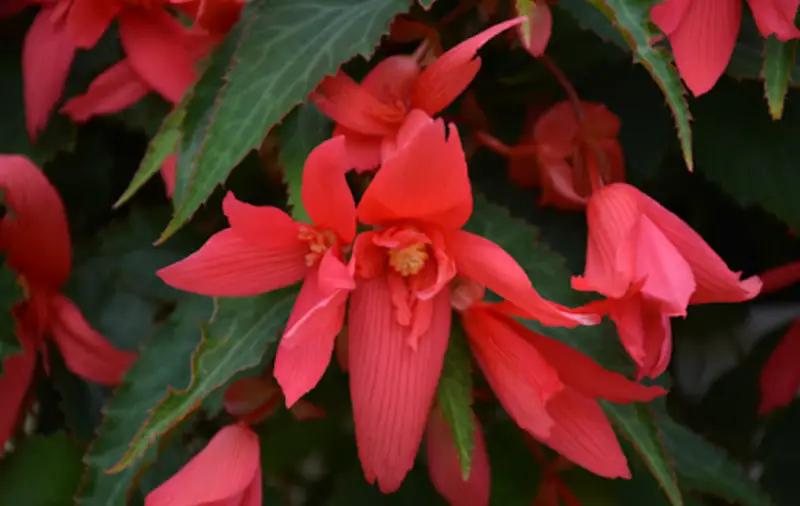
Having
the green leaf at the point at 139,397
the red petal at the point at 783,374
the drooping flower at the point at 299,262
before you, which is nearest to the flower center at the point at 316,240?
the drooping flower at the point at 299,262

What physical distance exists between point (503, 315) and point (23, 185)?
272mm

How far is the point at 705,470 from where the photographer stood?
0.44m

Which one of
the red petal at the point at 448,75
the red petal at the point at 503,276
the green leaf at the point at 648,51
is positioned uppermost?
the green leaf at the point at 648,51

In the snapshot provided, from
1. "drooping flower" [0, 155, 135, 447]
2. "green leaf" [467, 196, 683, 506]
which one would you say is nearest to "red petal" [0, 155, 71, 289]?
"drooping flower" [0, 155, 135, 447]

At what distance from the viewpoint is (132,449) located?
313mm

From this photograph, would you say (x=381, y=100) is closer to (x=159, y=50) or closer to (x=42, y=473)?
(x=159, y=50)

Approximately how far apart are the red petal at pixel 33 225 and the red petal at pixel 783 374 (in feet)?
1.47

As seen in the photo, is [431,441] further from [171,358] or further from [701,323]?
[701,323]

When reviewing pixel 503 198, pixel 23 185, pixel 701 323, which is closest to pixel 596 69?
pixel 503 198

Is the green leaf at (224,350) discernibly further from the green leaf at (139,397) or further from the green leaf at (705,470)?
the green leaf at (705,470)

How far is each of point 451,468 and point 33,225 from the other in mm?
266

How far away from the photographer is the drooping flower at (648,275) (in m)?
0.30

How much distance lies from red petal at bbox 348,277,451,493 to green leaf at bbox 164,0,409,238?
→ 9 centimetres

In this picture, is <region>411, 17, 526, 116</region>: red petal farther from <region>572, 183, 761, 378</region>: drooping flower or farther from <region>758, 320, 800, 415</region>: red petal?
<region>758, 320, 800, 415</region>: red petal
